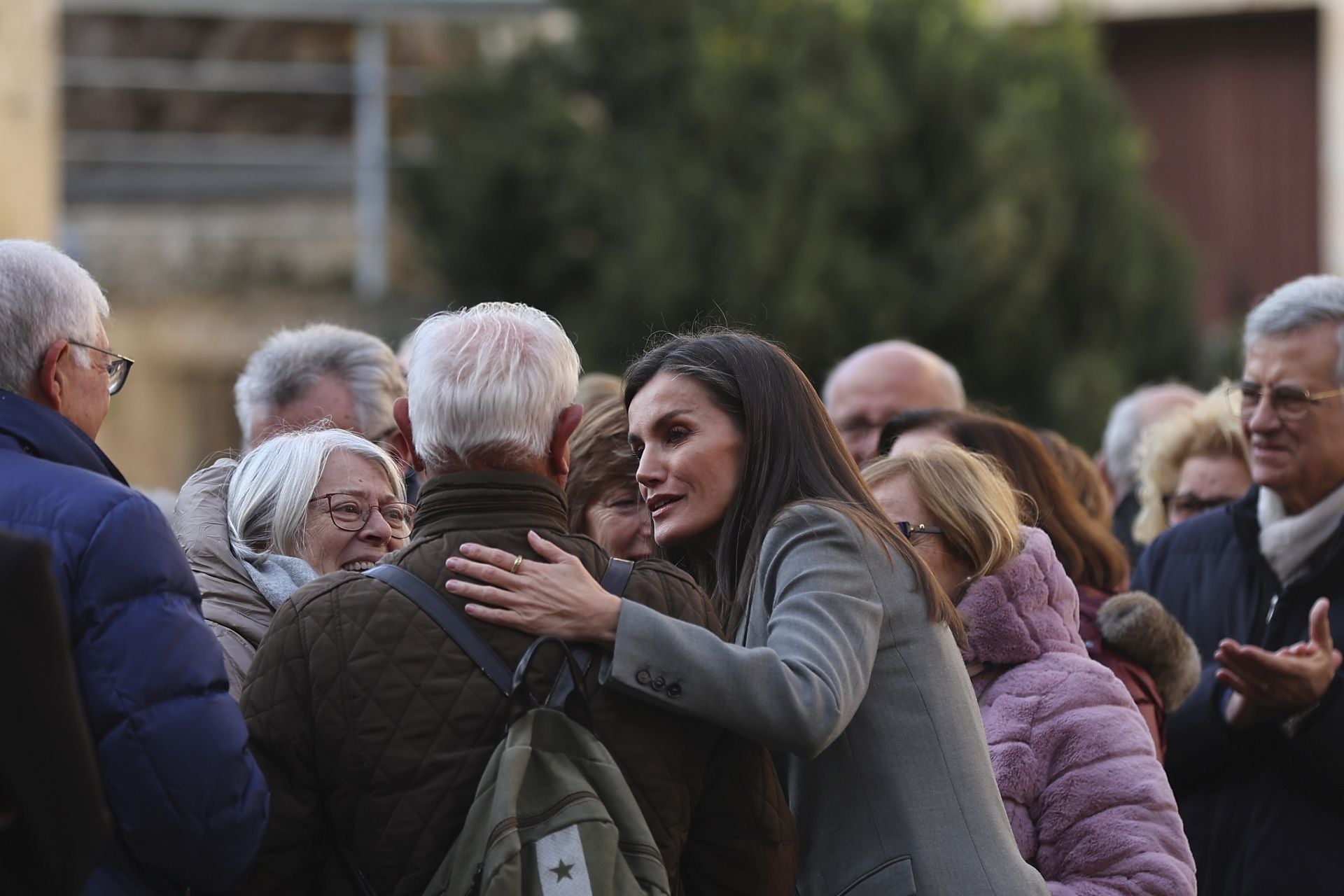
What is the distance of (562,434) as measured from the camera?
2.63 meters

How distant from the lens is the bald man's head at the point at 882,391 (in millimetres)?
5840

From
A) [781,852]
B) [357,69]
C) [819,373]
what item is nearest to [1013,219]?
[819,373]

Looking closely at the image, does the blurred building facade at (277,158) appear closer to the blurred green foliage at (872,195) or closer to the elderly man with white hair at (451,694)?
the blurred green foliage at (872,195)

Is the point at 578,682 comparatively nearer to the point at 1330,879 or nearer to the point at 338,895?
the point at 338,895

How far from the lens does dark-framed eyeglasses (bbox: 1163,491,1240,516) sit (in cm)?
568

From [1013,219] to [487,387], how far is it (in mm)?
12042

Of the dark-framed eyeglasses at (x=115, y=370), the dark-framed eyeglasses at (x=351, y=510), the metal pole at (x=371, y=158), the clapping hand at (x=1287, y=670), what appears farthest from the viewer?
the metal pole at (x=371, y=158)

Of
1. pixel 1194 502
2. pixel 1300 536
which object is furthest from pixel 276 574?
pixel 1194 502

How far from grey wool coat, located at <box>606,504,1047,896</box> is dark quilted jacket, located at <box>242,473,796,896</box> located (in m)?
0.13

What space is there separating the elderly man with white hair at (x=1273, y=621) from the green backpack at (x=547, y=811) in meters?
1.95

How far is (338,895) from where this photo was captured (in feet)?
8.38

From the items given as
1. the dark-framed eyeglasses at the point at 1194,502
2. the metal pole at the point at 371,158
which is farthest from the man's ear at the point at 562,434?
the metal pole at the point at 371,158

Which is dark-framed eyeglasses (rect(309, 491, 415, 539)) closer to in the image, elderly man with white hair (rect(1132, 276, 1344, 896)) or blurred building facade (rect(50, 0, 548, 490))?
elderly man with white hair (rect(1132, 276, 1344, 896))

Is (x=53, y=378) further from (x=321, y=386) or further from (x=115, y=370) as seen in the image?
(x=321, y=386)
